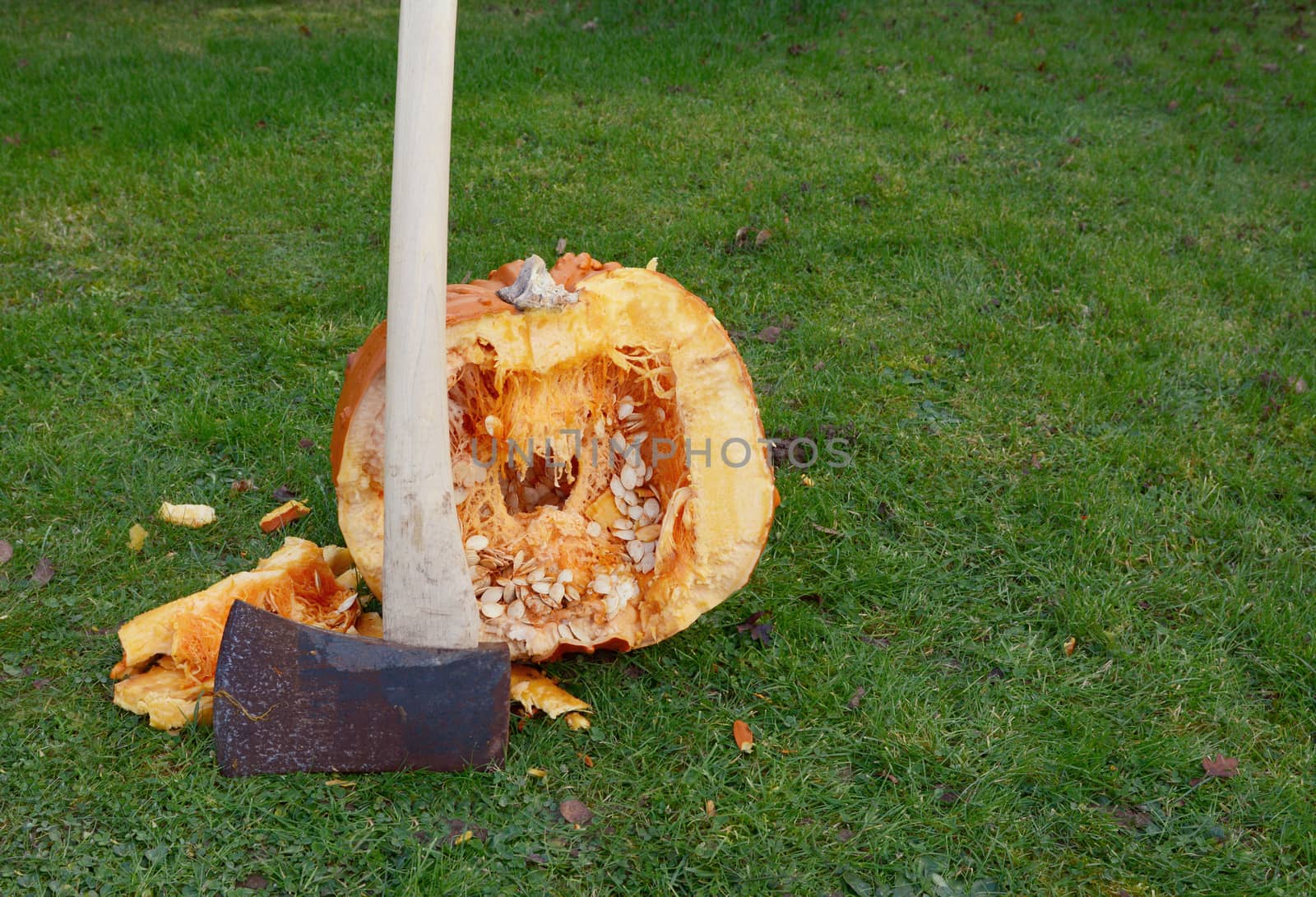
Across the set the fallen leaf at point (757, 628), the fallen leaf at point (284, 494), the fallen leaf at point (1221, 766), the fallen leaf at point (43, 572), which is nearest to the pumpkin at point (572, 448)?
the fallen leaf at point (757, 628)

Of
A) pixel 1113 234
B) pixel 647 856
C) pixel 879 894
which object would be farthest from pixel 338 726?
pixel 1113 234

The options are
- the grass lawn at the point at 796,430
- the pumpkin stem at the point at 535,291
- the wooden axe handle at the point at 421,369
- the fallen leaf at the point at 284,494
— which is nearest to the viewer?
the wooden axe handle at the point at 421,369

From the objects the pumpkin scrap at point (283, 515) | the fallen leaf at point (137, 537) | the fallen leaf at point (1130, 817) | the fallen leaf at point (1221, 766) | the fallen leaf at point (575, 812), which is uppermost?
the pumpkin scrap at point (283, 515)

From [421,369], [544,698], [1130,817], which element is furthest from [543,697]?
[1130,817]

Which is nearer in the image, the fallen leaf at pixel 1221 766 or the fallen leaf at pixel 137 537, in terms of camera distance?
the fallen leaf at pixel 1221 766

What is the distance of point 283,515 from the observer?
3.23 metres

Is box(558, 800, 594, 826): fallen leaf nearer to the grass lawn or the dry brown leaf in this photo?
the grass lawn

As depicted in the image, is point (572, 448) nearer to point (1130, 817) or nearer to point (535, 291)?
point (535, 291)

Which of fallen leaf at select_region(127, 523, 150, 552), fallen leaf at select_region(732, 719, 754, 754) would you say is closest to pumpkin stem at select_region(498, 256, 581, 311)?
fallen leaf at select_region(732, 719, 754, 754)

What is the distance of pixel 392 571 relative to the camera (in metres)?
2.43

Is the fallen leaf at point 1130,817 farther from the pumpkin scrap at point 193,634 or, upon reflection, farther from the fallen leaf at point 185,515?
the fallen leaf at point 185,515

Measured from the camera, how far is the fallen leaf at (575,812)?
7.88 ft

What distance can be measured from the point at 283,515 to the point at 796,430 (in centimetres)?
177

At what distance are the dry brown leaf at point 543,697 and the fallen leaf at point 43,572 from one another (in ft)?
4.67
